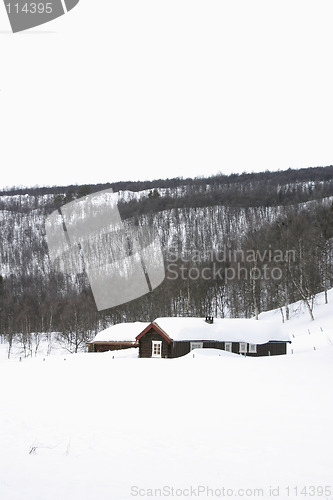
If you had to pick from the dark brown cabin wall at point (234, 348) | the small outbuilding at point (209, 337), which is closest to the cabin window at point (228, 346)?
the small outbuilding at point (209, 337)

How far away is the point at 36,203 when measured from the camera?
136625 millimetres

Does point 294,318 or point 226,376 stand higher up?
point 226,376

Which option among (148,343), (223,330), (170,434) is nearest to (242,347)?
(223,330)

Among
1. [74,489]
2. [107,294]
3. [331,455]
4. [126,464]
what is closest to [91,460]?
[126,464]

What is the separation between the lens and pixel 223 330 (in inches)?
1192

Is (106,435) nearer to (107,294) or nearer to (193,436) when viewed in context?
(193,436)

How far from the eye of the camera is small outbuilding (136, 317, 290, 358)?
1143 inches

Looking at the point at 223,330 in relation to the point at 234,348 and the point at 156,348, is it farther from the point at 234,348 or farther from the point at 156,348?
the point at 156,348

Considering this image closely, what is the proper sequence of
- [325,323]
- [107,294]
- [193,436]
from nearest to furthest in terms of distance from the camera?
1. [193,436]
2. [325,323]
3. [107,294]

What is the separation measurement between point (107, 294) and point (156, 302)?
16383 mm

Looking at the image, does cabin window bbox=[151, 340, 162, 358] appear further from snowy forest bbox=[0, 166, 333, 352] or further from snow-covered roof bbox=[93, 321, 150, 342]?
snowy forest bbox=[0, 166, 333, 352]

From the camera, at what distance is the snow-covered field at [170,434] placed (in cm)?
760

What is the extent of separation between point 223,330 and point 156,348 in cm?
491

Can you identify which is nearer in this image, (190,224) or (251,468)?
(251,468)
